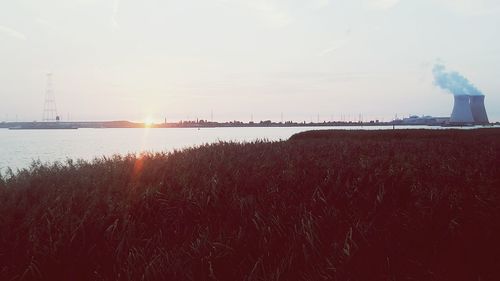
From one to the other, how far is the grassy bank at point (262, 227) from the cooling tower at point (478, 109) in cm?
15747

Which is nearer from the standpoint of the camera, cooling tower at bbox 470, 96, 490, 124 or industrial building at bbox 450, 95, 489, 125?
industrial building at bbox 450, 95, 489, 125

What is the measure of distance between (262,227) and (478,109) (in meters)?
165

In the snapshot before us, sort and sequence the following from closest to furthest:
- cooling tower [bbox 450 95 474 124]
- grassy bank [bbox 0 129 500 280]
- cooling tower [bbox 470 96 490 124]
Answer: grassy bank [bbox 0 129 500 280] → cooling tower [bbox 450 95 474 124] → cooling tower [bbox 470 96 490 124]

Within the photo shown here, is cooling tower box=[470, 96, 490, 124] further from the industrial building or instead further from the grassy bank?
the grassy bank

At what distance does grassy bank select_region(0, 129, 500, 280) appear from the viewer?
15.0 feet

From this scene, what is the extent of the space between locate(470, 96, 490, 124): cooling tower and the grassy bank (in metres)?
157

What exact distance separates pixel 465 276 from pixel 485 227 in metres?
1.46

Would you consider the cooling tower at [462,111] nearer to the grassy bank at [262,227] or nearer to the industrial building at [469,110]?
the industrial building at [469,110]

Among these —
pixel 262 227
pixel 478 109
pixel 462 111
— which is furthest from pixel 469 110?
pixel 262 227

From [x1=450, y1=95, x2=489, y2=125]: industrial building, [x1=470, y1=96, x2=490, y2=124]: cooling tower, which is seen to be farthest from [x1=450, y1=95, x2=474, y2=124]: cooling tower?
[x1=470, y1=96, x2=490, y2=124]: cooling tower

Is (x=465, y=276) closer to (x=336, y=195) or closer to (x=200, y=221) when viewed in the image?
(x=336, y=195)

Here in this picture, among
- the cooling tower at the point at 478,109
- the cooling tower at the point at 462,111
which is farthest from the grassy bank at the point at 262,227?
the cooling tower at the point at 478,109

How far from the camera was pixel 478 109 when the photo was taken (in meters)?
144

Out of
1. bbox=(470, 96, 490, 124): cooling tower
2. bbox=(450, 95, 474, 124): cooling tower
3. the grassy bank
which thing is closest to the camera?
the grassy bank
